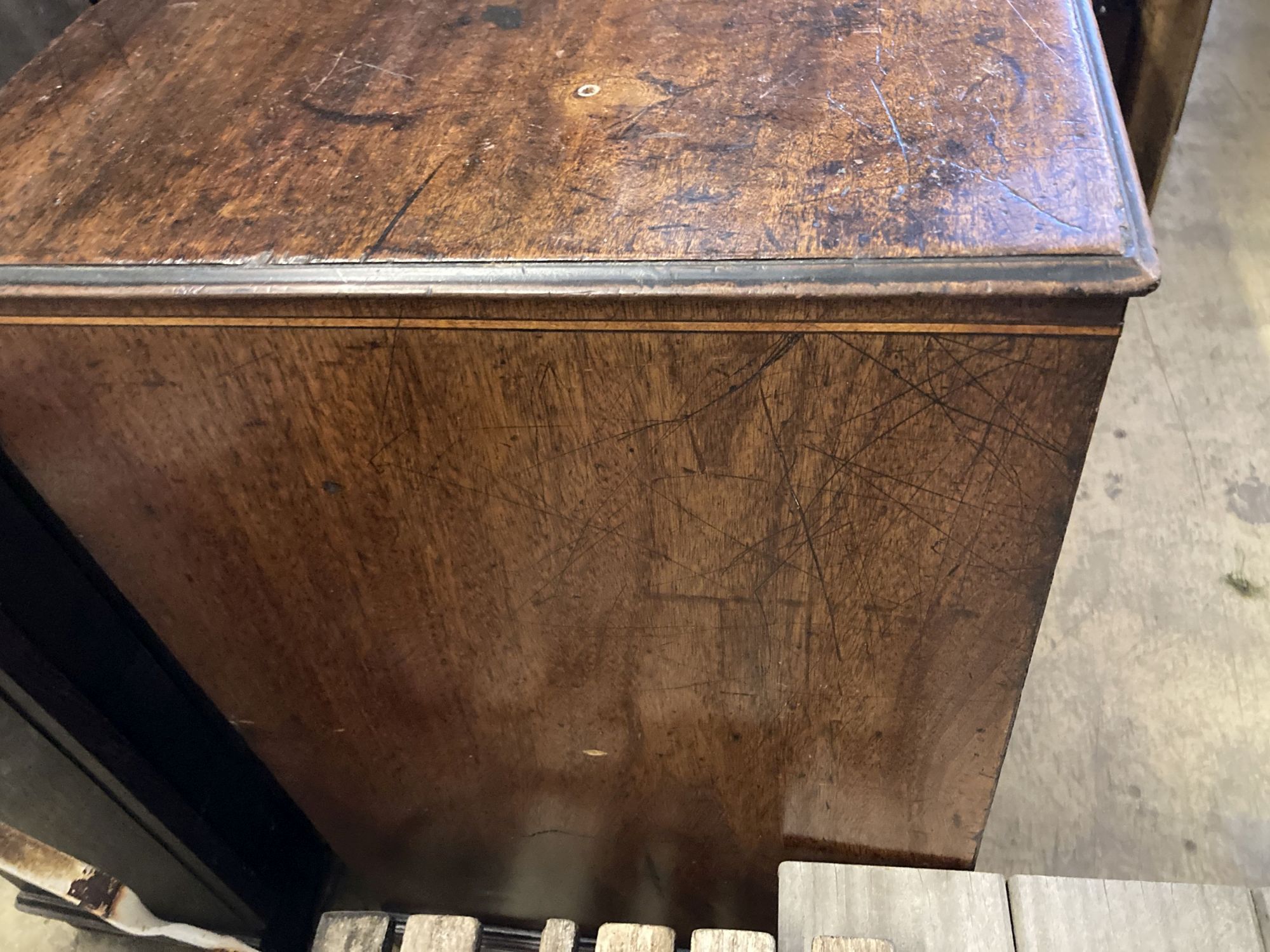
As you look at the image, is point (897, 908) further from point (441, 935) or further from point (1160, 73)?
point (1160, 73)

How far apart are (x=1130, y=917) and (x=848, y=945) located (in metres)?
0.24

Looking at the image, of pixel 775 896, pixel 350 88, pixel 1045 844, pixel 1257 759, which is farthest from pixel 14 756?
pixel 1257 759

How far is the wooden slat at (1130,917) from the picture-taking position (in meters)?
0.80

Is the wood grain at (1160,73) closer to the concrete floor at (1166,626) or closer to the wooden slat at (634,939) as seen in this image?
the concrete floor at (1166,626)

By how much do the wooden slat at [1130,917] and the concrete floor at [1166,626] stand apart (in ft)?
1.84

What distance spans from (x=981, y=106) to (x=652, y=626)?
0.43 meters

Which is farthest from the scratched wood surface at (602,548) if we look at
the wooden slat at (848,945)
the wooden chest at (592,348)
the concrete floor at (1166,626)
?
the concrete floor at (1166,626)

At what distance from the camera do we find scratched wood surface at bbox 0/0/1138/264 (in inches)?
22.0

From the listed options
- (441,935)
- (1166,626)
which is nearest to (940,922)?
(441,935)

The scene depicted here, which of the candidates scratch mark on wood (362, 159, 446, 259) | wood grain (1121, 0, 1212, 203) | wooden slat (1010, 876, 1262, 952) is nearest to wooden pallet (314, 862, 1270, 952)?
wooden slat (1010, 876, 1262, 952)

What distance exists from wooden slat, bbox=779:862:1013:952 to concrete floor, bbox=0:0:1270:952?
58 centimetres

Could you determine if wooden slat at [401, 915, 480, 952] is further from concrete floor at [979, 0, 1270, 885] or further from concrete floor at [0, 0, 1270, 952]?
concrete floor at [979, 0, 1270, 885]

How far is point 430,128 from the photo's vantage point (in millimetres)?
666

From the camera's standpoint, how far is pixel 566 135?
647 mm
